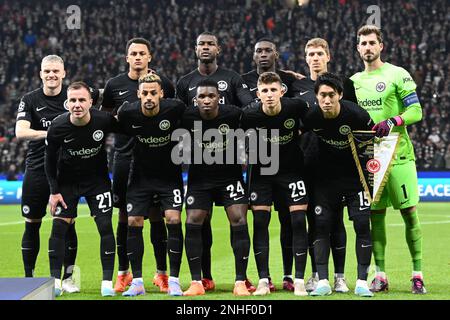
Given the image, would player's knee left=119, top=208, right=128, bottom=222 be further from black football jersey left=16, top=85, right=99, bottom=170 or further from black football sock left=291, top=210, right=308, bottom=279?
black football sock left=291, top=210, right=308, bottom=279

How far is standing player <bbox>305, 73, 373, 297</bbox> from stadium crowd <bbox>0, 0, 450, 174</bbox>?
1952cm

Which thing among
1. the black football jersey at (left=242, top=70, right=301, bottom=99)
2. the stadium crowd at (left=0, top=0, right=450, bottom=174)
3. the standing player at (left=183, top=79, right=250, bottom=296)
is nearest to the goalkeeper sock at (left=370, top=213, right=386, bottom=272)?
the standing player at (left=183, top=79, right=250, bottom=296)

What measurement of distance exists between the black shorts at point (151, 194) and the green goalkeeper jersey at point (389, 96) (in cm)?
194

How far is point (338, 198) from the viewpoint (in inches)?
292

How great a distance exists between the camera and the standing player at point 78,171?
7421 mm

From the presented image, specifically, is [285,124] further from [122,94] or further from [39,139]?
[39,139]

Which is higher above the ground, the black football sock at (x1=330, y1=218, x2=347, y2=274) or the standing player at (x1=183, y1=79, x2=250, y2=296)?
the standing player at (x1=183, y1=79, x2=250, y2=296)

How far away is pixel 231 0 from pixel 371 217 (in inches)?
989

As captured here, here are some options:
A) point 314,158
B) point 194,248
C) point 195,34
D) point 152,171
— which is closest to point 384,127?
point 314,158

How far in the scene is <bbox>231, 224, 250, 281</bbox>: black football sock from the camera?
24.2 ft

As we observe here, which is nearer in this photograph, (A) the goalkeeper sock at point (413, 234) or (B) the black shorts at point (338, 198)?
(B) the black shorts at point (338, 198)

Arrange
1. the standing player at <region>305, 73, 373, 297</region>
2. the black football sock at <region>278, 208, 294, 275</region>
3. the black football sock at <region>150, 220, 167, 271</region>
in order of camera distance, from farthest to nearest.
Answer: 1. the black football sock at <region>150, 220, 167, 271</region>
2. the black football sock at <region>278, 208, 294, 275</region>
3. the standing player at <region>305, 73, 373, 297</region>

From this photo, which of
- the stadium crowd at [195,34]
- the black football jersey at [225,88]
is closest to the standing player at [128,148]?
the black football jersey at [225,88]

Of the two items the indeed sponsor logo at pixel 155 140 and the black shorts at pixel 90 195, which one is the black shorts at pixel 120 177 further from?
the indeed sponsor logo at pixel 155 140
